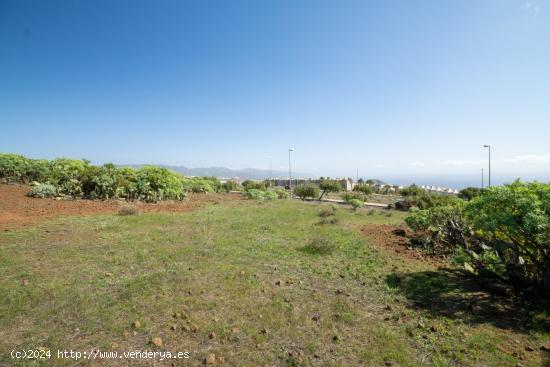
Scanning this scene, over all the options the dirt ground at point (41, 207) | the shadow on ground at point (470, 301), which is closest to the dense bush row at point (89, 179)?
the dirt ground at point (41, 207)

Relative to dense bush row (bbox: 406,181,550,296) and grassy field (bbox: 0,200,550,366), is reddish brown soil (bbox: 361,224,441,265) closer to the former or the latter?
grassy field (bbox: 0,200,550,366)

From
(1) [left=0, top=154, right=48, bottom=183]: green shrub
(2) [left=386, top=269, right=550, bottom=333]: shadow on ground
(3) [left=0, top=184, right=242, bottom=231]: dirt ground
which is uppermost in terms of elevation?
(1) [left=0, top=154, right=48, bottom=183]: green shrub

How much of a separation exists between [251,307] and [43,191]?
43.2 feet

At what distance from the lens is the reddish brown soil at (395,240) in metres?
7.43

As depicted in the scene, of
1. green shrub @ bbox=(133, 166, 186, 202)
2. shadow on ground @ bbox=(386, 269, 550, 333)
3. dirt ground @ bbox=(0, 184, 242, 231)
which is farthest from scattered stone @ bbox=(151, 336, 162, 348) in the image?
green shrub @ bbox=(133, 166, 186, 202)

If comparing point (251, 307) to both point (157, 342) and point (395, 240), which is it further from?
point (395, 240)

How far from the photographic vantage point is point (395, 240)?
356 inches

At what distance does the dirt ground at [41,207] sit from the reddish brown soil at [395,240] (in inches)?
341

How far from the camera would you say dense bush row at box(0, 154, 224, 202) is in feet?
44.7

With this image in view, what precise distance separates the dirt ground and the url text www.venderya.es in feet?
21.7

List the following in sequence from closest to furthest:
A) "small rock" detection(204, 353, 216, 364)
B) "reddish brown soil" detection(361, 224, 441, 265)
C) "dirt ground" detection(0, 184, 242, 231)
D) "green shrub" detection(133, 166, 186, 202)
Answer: "small rock" detection(204, 353, 216, 364), "reddish brown soil" detection(361, 224, 441, 265), "dirt ground" detection(0, 184, 242, 231), "green shrub" detection(133, 166, 186, 202)

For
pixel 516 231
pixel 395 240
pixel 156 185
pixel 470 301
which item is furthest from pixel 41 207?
pixel 516 231

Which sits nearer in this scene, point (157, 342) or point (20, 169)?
point (157, 342)

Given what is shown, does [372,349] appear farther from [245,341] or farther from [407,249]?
[407,249]
